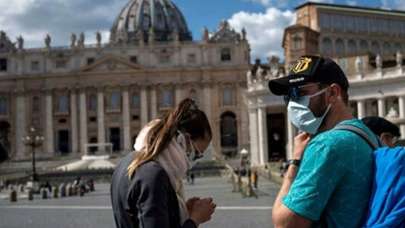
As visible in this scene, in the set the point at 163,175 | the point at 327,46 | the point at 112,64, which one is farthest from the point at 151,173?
the point at 112,64

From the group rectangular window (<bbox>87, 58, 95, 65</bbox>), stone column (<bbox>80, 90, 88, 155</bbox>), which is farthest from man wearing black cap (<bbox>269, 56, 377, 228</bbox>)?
rectangular window (<bbox>87, 58, 95, 65</bbox>)

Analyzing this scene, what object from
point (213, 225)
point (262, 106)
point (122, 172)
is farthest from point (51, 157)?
point (122, 172)

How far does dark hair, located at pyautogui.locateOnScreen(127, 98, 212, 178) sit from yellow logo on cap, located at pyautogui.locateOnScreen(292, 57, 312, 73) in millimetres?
644

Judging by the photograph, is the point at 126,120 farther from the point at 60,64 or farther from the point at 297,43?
the point at 297,43

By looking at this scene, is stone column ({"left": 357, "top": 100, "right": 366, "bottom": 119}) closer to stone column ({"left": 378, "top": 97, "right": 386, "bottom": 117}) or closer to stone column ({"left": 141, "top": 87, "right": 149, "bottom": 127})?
stone column ({"left": 378, "top": 97, "right": 386, "bottom": 117})

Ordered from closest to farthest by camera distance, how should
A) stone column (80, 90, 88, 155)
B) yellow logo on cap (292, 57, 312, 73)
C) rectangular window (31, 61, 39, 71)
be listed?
yellow logo on cap (292, 57, 312, 73)
stone column (80, 90, 88, 155)
rectangular window (31, 61, 39, 71)

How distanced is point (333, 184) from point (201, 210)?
3.32 ft

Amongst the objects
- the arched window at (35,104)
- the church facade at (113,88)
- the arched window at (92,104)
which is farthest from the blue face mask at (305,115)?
the arched window at (35,104)

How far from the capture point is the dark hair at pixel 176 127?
142 inches

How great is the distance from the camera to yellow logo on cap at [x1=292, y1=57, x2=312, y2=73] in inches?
132

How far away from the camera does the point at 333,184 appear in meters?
2.92

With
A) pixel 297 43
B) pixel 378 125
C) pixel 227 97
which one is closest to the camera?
pixel 378 125

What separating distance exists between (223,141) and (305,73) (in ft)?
273

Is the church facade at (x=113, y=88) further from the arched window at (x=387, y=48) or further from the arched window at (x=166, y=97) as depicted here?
the arched window at (x=387, y=48)
